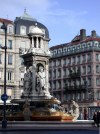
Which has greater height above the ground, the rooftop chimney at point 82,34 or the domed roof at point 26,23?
the rooftop chimney at point 82,34

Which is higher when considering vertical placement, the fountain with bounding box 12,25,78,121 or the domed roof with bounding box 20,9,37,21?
the domed roof with bounding box 20,9,37,21

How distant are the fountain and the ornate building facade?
50442 mm

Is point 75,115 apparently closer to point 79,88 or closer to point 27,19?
point 27,19

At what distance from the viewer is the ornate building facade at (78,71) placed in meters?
100

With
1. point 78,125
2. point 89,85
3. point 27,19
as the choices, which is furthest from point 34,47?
point 89,85

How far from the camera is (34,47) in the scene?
1986 inches

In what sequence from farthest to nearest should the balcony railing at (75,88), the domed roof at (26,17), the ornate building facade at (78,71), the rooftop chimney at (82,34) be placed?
the rooftop chimney at (82,34)
the balcony railing at (75,88)
the ornate building facade at (78,71)
the domed roof at (26,17)

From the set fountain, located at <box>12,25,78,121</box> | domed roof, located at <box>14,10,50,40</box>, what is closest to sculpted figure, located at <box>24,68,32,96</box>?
fountain, located at <box>12,25,78,121</box>

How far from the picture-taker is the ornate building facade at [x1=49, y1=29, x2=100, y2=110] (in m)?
100

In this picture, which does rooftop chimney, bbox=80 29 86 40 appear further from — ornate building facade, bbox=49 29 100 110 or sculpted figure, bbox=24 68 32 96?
sculpted figure, bbox=24 68 32 96

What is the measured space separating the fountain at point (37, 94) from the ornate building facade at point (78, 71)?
1986 inches

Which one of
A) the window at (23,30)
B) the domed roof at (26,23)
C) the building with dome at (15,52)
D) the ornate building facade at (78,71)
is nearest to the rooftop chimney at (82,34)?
the ornate building facade at (78,71)

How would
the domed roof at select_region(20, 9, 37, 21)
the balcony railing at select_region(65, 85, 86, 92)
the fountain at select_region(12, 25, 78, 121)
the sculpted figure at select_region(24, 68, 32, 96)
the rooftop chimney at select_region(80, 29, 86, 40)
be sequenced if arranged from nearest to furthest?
1. the fountain at select_region(12, 25, 78, 121)
2. the sculpted figure at select_region(24, 68, 32, 96)
3. the domed roof at select_region(20, 9, 37, 21)
4. the balcony railing at select_region(65, 85, 86, 92)
5. the rooftop chimney at select_region(80, 29, 86, 40)

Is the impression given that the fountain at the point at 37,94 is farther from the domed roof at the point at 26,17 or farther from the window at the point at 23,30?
the domed roof at the point at 26,17
